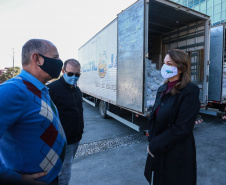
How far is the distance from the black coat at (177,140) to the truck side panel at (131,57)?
233 centimetres

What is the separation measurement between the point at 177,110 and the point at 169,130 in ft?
0.70

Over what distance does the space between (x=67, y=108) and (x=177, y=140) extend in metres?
1.50

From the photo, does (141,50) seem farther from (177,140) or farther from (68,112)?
(177,140)

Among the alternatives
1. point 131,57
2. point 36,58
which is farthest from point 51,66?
point 131,57

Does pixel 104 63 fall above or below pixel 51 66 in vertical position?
above

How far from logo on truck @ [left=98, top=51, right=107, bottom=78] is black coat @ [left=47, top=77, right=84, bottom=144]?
3844mm

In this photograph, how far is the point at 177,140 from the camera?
59.0 inches

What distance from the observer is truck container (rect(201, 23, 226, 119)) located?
556 cm

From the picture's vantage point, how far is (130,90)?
4336 millimetres

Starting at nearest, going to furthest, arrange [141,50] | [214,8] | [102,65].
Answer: [141,50]
[102,65]
[214,8]

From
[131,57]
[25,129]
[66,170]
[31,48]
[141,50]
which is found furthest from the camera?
[131,57]

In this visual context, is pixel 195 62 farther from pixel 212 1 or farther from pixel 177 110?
pixel 212 1

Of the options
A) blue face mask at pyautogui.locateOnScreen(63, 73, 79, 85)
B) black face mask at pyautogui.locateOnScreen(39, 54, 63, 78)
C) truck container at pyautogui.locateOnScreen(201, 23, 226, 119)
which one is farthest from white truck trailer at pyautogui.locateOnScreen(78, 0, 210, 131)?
black face mask at pyautogui.locateOnScreen(39, 54, 63, 78)

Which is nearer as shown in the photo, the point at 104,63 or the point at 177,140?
the point at 177,140
